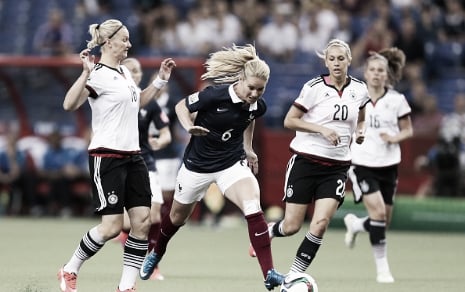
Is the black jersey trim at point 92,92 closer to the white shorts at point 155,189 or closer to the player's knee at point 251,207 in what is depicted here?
the player's knee at point 251,207

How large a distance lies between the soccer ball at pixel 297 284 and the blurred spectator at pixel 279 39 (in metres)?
13.3

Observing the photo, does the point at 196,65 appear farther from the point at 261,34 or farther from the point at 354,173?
the point at 354,173

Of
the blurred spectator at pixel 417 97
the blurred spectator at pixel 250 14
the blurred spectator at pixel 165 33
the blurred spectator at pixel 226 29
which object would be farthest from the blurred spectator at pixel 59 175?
the blurred spectator at pixel 417 97

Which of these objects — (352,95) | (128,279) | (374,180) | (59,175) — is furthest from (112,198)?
(59,175)

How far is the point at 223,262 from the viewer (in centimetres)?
1424

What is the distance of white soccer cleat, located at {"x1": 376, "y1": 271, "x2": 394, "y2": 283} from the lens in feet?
40.0

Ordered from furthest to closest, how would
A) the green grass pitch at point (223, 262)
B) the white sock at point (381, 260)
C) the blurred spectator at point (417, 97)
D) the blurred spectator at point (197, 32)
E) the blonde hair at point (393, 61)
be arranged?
the blurred spectator at point (197, 32) → the blurred spectator at point (417, 97) → the blonde hair at point (393, 61) → the white sock at point (381, 260) → the green grass pitch at point (223, 262)

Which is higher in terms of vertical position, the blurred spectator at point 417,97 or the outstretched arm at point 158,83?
the outstretched arm at point 158,83

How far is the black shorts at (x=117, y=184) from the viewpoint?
995 cm

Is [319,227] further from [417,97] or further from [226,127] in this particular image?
[417,97]

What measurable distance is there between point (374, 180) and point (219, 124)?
2.96 meters

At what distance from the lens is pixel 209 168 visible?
10.9 metres

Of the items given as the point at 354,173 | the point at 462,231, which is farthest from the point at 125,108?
the point at 462,231

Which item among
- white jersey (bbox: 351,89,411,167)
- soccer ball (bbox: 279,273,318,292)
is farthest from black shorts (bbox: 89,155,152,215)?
white jersey (bbox: 351,89,411,167)
